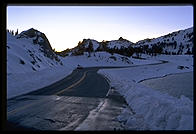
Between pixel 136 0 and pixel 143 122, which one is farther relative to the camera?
pixel 143 122

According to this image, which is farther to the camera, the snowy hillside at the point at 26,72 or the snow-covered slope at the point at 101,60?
the snow-covered slope at the point at 101,60

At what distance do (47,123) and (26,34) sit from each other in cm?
5309

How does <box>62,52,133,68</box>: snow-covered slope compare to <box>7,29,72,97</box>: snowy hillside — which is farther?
<box>62,52,133,68</box>: snow-covered slope

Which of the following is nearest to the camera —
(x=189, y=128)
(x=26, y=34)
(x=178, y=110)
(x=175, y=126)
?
(x=189, y=128)

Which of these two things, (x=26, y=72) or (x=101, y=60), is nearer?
(x=26, y=72)

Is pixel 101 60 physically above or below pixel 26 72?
below

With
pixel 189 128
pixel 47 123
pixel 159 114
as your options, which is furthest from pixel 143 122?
pixel 47 123

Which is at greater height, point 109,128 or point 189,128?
point 189,128

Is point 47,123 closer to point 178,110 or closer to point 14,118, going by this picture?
point 14,118

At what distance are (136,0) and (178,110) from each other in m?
3.64

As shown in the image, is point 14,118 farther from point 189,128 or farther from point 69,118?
point 189,128

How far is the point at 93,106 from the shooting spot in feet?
33.3

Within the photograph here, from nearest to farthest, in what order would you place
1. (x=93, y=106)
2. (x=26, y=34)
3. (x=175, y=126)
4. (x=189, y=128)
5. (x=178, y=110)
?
1. (x=189, y=128)
2. (x=175, y=126)
3. (x=178, y=110)
4. (x=93, y=106)
5. (x=26, y=34)
